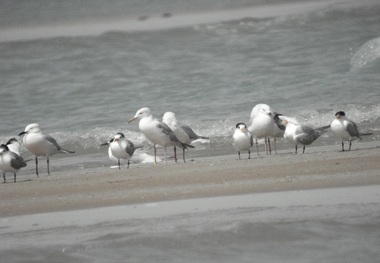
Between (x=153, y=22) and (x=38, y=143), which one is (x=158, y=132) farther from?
(x=153, y=22)

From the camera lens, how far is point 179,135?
12984 millimetres

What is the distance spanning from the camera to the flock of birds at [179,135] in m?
11.6

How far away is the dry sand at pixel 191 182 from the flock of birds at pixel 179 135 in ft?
3.51

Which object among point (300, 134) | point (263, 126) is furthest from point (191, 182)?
point (263, 126)

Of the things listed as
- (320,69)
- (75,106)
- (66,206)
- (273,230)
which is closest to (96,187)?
(66,206)

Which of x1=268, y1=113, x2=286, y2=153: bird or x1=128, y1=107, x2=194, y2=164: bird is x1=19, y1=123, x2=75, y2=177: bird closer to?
x1=128, y1=107, x2=194, y2=164: bird

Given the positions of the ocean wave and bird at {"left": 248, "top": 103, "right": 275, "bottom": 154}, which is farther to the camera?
the ocean wave

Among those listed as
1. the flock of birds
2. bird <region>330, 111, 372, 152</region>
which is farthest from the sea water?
bird <region>330, 111, 372, 152</region>

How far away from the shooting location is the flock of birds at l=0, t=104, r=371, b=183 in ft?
38.2

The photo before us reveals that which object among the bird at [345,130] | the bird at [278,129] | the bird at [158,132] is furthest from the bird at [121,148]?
the bird at [345,130]

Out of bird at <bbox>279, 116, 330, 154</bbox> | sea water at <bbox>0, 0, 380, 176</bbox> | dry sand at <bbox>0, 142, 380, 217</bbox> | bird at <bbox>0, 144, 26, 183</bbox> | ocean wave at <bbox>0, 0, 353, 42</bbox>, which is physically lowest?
dry sand at <bbox>0, 142, 380, 217</bbox>

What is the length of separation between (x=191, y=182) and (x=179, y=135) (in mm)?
3874

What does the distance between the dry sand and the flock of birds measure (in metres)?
1.07

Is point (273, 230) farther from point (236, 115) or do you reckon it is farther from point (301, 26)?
point (301, 26)
